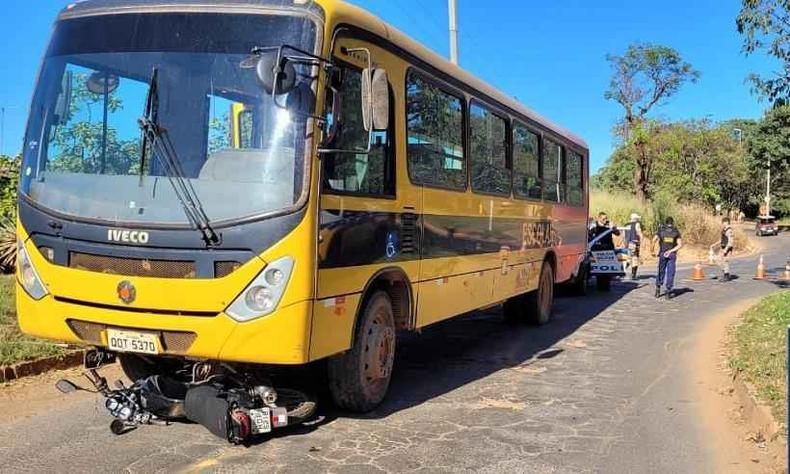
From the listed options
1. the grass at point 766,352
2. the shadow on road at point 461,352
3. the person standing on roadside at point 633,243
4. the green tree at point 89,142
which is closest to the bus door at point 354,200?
the shadow on road at point 461,352

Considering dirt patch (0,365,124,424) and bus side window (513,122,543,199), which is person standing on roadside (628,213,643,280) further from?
dirt patch (0,365,124,424)

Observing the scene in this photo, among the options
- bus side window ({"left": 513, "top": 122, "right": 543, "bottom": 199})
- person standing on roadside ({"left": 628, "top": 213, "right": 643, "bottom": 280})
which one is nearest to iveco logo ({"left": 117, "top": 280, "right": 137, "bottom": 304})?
bus side window ({"left": 513, "top": 122, "right": 543, "bottom": 199})

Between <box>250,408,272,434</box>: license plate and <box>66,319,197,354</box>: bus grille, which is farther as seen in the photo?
<box>250,408,272,434</box>: license plate

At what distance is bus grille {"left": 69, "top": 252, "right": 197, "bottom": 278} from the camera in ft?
15.6

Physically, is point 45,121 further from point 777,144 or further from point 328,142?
point 777,144

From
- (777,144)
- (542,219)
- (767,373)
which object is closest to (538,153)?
(542,219)

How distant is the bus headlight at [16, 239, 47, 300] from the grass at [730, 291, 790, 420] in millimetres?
5742

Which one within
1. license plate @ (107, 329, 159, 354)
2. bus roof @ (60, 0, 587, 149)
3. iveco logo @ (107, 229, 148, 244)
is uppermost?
bus roof @ (60, 0, 587, 149)

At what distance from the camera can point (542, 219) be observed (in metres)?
11.1

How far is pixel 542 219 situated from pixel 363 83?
21.8 feet

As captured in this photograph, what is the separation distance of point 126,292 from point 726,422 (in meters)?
5.07

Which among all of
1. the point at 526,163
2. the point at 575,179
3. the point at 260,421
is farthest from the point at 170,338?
the point at 575,179

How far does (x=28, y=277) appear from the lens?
205 inches

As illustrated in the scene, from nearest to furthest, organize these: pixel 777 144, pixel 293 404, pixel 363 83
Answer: pixel 363 83 → pixel 293 404 → pixel 777 144
